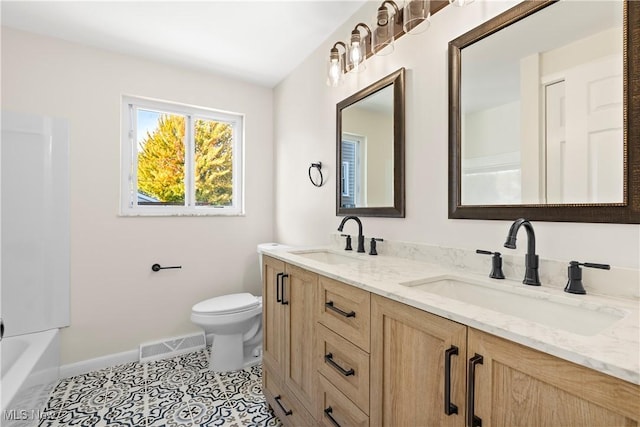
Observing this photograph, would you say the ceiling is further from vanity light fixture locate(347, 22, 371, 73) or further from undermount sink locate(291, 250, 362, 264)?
undermount sink locate(291, 250, 362, 264)

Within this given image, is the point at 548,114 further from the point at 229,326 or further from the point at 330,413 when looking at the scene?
the point at 229,326

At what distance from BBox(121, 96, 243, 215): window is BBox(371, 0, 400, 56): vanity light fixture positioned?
1644 millimetres

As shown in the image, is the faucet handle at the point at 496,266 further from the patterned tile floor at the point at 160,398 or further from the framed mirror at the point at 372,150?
the patterned tile floor at the point at 160,398

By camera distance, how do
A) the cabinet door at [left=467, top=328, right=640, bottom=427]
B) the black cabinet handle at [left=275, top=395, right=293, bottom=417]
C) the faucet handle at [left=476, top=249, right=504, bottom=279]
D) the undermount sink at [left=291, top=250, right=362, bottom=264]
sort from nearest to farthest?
the cabinet door at [left=467, top=328, right=640, bottom=427] < the faucet handle at [left=476, top=249, right=504, bottom=279] < the black cabinet handle at [left=275, top=395, right=293, bottom=417] < the undermount sink at [left=291, top=250, right=362, bottom=264]

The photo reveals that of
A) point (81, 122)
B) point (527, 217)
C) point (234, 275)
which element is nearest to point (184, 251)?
point (234, 275)

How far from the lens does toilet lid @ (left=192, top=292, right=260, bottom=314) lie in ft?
7.20

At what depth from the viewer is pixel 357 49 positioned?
169 centimetres

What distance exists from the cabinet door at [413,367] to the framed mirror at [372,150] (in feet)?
2.60

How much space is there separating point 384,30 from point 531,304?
142 cm

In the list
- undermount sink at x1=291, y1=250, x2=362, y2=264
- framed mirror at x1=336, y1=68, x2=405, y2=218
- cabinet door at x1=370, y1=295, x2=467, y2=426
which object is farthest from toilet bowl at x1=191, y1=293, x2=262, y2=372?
cabinet door at x1=370, y1=295, x2=467, y2=426

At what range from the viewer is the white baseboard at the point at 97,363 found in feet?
7.13

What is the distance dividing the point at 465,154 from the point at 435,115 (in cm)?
25

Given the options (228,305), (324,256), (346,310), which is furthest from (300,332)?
(228,305)

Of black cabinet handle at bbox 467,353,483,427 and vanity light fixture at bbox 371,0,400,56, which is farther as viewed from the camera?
vanity light fixture at bbox 371,0,400,56
